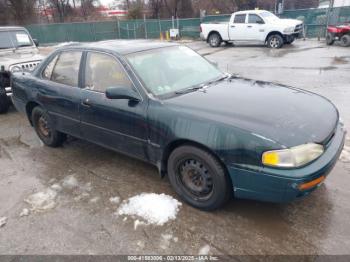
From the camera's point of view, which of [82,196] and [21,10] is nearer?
[82,196]

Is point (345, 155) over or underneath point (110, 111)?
underneath

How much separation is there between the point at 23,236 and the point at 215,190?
6.17ft

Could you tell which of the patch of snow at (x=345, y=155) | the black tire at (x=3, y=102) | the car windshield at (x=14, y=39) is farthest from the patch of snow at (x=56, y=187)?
the car windshield at (x=14, y=39)

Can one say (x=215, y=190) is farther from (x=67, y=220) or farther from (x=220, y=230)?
(x=67, y=220)

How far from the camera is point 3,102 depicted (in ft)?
22.1

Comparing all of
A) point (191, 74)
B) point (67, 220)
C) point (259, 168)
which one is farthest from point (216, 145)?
point (67, 220)

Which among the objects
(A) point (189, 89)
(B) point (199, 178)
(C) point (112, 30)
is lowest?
(B) point (199, 178)

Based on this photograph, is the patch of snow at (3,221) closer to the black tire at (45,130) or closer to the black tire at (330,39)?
the black tire at (45,130)

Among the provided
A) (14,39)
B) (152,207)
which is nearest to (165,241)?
(152,207)

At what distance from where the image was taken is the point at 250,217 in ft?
9.95

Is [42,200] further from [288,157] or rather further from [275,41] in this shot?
[275,41]

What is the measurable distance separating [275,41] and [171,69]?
13507 mm

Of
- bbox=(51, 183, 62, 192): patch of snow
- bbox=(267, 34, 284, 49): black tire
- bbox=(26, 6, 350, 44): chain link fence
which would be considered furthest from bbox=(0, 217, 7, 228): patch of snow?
bbox=(26, 6, 350, 44): chain link fence

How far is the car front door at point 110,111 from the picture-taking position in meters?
3.38
